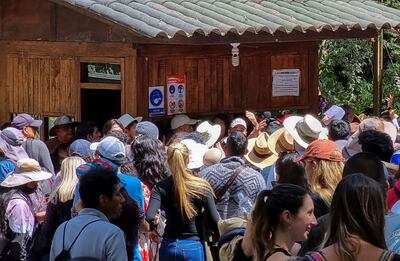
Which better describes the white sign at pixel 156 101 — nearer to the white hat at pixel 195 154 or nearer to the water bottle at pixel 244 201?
the white hat at pixel 195 154

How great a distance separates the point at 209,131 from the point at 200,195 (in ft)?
13.0

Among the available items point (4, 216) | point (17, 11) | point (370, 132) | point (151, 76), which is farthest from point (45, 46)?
point (370, 132)

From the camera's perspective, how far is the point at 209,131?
11789mm

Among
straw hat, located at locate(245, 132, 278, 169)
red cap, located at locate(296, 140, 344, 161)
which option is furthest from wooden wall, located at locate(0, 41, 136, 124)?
red cap, located at locate(296, 140, 344, 161)

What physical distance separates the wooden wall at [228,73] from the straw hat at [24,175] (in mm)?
3525

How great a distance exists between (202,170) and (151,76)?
3.80m

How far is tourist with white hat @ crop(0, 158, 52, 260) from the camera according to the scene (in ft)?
27.8

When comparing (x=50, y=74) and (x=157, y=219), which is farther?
(x=50, y=74)

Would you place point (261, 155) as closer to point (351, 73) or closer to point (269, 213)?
point (269, 213)

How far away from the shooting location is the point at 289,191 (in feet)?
16.9

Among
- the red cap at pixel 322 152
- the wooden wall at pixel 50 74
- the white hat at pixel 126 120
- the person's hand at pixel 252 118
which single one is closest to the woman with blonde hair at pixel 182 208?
the red cap at pixel 322 152

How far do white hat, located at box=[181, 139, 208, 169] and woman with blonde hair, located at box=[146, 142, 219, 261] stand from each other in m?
1.24

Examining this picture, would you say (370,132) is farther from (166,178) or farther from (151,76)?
(151,76)

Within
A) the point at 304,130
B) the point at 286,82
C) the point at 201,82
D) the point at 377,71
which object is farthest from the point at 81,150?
the point at 377,71
